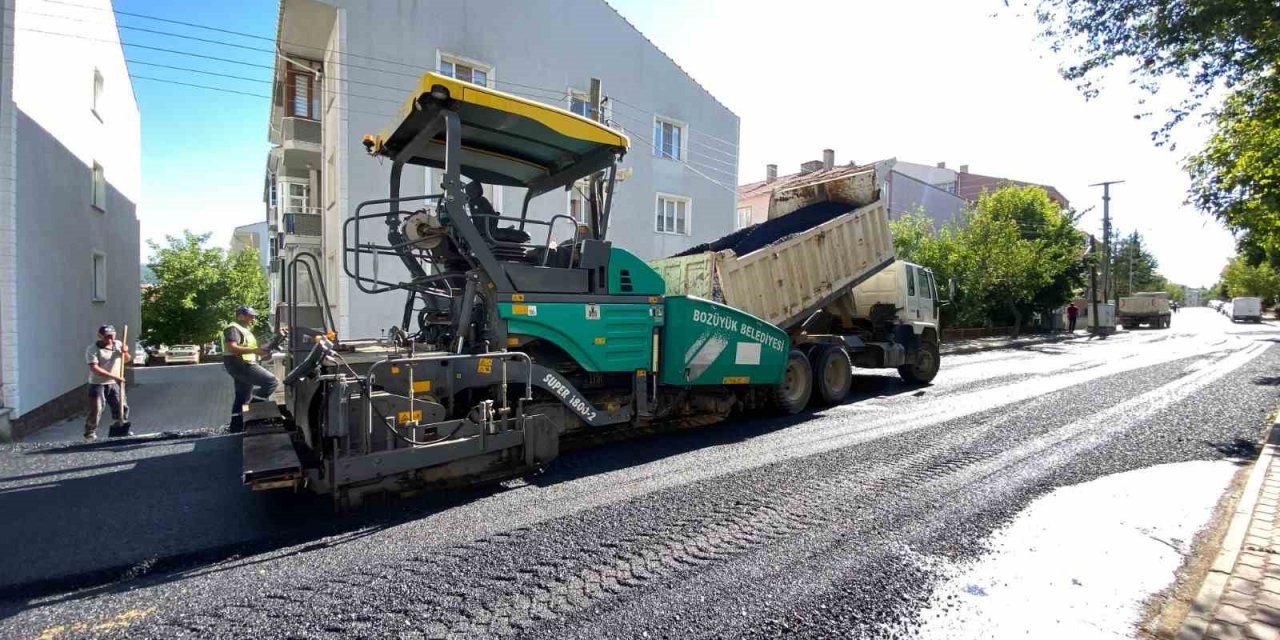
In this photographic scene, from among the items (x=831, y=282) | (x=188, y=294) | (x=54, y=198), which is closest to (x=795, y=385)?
(x=831, y=282)

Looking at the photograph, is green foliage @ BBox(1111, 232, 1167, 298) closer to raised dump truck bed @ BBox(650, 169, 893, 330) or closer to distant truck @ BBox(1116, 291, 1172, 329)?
distant truck @ BBox(1116, 291, 1172, 329)

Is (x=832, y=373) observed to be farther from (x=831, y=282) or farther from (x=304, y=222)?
(x=304, y=222)

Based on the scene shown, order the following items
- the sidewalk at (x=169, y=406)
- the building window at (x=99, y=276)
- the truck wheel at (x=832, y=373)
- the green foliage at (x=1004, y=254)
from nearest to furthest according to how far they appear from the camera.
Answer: the sidewalk at (x=169, y=406) < the truck wheel at (x=832, y=373) < the building window at (x=99, y=276) < the green foliage at (x=1004, y=254)

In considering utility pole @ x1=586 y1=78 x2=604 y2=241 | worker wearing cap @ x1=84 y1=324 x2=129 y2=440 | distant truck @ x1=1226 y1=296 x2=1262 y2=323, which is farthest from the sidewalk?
distant truck @ x1=1226 y1=296 x2=1262 y2=323

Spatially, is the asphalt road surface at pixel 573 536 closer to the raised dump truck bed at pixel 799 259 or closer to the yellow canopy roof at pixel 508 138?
the raised dump truck bed at pixel 799 259

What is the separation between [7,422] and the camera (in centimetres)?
722

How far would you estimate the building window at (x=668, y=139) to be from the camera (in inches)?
740

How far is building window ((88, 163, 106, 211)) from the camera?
11.7 metres

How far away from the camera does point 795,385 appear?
8.38m

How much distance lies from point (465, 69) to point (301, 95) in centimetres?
482

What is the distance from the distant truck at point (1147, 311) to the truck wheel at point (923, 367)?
35706 mm

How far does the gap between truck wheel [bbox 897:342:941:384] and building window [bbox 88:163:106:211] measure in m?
14.8

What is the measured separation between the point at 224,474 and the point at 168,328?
20482 millimetres

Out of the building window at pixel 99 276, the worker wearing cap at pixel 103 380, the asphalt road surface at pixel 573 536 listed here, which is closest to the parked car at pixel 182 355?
the building window at pixel 99 276
